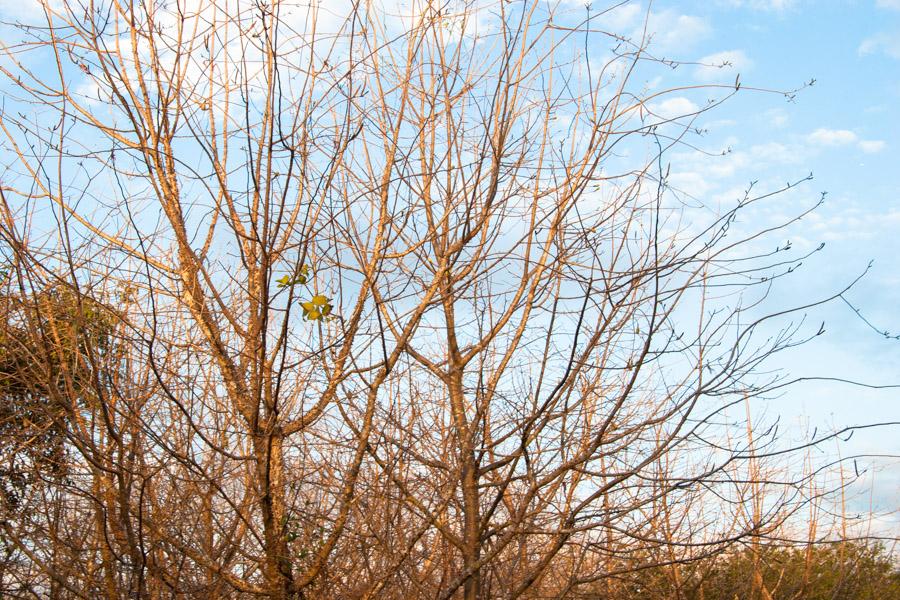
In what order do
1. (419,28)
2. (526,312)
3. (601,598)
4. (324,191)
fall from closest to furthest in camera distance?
(324,191) → (419,28) → (526,312) → (601,598)

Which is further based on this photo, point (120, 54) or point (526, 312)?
point (526, 312)

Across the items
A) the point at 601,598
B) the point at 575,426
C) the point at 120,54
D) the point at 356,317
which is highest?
the point at 120,54

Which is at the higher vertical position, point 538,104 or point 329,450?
point 538,104

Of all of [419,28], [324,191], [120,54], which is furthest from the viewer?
[419,28]

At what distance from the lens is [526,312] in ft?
14.1

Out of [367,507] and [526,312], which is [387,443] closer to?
[367,507]

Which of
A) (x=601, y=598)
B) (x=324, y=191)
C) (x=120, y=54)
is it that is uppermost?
(x=120, y=54)

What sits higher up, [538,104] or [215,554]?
[538,104]

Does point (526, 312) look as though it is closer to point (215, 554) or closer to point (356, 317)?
point (356, 317)

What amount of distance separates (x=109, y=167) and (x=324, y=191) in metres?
1.20

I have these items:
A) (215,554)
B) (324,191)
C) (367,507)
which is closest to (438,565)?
(367,507)

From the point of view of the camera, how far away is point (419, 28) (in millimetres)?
3945

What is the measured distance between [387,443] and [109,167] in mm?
1782

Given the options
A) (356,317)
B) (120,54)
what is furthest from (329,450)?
(120,54)
